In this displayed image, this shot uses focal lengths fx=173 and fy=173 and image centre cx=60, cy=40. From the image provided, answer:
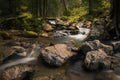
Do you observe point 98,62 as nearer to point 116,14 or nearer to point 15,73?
point 15,73

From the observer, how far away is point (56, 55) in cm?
950

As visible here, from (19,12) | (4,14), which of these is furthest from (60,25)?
(4,14)

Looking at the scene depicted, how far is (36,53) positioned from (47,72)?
313 centimetres

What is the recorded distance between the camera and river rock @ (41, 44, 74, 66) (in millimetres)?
9219

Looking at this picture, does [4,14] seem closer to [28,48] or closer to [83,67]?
[28,48]

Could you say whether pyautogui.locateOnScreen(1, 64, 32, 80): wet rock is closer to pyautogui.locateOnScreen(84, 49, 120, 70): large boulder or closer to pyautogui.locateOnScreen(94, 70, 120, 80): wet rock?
pyautogui.locateOnScreen(84, 49, 120, 70): large boulder

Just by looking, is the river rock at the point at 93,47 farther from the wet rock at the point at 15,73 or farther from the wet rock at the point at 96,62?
the wet rock at the point at 15,73

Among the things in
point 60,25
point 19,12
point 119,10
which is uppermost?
point 119,10

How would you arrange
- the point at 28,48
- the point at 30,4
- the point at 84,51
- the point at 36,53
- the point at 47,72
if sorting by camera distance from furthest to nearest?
the point at 30,4 < the point at 28,48 < the point at 36,53 < the point at 84,51 < the point at 47,72

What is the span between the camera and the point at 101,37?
576 inches

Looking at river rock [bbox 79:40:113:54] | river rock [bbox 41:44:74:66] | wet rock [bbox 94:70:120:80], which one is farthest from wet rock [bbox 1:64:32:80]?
river rock [bbox 79:40:113:54]

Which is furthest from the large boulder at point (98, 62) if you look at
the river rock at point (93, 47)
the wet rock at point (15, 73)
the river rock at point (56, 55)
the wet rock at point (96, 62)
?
the wet rock at point (15, 73)

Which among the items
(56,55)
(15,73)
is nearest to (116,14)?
(56,55)

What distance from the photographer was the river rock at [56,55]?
9.22 meters
